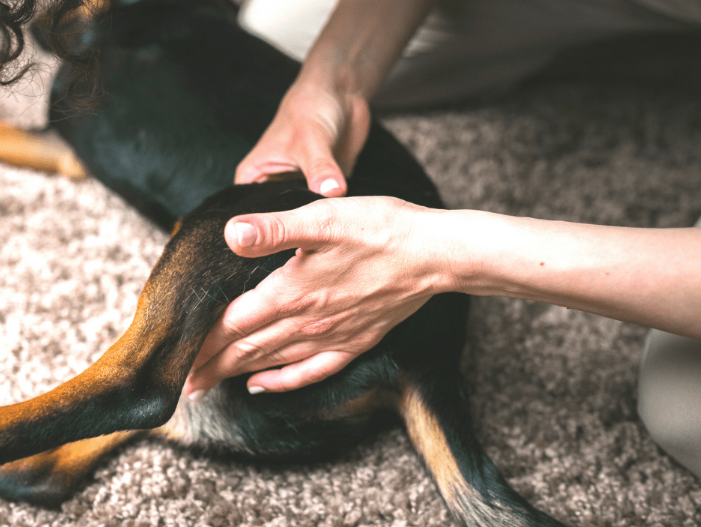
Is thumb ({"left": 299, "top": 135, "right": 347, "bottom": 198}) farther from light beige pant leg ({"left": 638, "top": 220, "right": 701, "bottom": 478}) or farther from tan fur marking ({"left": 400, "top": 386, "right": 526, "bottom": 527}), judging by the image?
light beige pant leg ({"left": 638, "top": 220, "right": 701, "bottom": 478})

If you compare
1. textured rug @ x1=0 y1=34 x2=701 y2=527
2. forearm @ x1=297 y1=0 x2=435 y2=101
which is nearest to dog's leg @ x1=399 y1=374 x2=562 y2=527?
textured rug @ x1=0 y1=34 x2=701 y2=527

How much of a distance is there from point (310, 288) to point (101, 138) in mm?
988

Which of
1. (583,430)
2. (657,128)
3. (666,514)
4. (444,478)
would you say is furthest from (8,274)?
(657,128)

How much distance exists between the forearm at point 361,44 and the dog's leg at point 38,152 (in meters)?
0.90

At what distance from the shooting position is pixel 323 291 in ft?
2.89

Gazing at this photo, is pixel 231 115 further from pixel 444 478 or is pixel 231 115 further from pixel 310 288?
pixel 444 478

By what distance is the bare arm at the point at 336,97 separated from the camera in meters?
1.17

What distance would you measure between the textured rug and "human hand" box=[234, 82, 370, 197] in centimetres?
48

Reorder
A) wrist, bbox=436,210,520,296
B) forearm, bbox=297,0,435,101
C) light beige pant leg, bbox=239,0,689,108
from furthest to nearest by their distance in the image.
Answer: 1. light beige pant leg, bbox=239,0,689,108
2. forearm, bbox=297,0,435,101
3. wrist, bbox=436,210,520,296

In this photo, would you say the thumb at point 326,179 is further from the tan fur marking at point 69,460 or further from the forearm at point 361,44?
the tan fur marking at point 69,460

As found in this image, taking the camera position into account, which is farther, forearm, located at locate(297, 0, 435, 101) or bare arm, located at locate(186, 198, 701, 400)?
forearm, located at locate(297, 0, 435, 101)

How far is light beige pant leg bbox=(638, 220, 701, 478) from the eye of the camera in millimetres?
1130

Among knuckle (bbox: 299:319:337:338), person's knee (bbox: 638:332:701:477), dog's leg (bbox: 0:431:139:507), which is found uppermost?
person's knee (bbox: 638:332:701:477)

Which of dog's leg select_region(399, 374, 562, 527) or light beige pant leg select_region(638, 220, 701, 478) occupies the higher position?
light beige pant leg select_region(638, 220, 701, 478)
